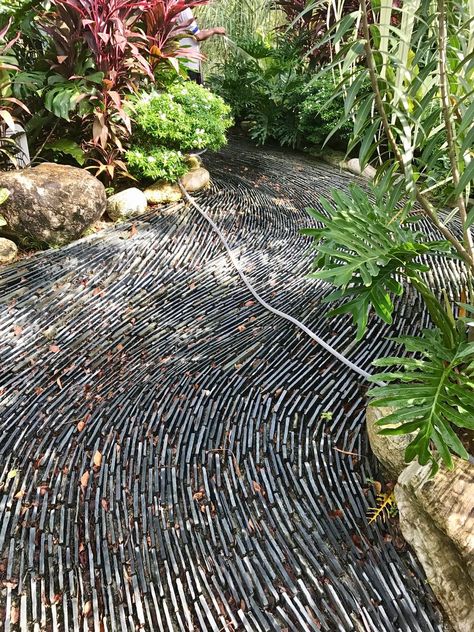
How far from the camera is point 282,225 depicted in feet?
10.7

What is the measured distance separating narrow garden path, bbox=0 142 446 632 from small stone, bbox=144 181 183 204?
70 centimetres

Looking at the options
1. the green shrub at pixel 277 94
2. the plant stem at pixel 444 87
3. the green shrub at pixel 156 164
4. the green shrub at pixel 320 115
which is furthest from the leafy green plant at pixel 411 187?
the green shrub at pixel 277 94

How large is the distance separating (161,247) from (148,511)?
1.80 metres

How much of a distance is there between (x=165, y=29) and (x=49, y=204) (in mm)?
1655

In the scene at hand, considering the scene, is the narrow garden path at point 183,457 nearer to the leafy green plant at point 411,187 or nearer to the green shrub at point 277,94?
the leafy green plant at point 411,187

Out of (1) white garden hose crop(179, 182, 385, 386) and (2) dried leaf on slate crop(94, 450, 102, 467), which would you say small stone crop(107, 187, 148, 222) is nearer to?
(1) white garden hose crop(179, 182, 385, 386)

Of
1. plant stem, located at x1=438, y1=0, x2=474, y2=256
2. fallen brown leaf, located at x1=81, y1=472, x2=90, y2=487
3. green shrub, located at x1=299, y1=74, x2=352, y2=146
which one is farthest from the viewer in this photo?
green shrub, located at x1=299, y1=74, x2=352, y2=146

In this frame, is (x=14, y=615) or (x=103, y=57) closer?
(x=14, y=615)

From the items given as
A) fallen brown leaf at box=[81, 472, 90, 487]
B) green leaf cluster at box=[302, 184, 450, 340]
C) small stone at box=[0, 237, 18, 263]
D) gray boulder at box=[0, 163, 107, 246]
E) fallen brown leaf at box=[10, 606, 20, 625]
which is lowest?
fallen brown leaf at box=[10, 606, 20, 625]

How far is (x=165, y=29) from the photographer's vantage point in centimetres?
330

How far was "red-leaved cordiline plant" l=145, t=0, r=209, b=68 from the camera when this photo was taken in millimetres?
3189

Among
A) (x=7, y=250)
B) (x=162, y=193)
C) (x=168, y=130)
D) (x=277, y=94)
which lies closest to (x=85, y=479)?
(x=7, y=250)

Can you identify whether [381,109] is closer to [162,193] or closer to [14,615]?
[14,615]

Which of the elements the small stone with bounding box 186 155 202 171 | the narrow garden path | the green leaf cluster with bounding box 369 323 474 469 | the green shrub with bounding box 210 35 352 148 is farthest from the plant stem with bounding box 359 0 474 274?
the green shrub with bounding box 210 35 352 148
